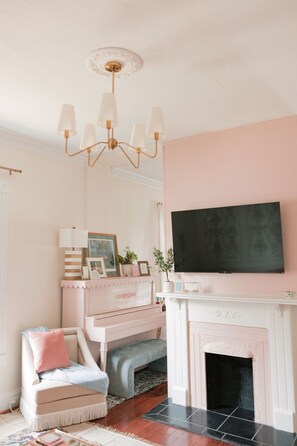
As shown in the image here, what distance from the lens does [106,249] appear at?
481 cm

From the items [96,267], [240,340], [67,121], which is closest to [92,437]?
[240,340]

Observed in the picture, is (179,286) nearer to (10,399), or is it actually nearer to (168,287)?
(168,287)

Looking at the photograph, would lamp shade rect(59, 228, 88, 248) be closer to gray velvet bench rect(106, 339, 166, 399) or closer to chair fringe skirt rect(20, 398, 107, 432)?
gray velvet bench rect(106, 339, 166, 399)

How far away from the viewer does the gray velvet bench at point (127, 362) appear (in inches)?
152

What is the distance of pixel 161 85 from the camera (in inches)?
108

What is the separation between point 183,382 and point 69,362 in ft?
3.86

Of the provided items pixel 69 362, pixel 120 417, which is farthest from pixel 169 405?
pixel 69 362

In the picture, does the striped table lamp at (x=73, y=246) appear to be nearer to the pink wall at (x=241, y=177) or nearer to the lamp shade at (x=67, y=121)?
the pink wall at (x=241, y=177)

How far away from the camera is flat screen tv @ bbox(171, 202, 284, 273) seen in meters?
3.30

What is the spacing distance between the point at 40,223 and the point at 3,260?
0.63 meters

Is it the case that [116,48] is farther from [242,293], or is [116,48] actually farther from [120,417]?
[120,417]

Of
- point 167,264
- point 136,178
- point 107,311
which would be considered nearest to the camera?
point 167,264

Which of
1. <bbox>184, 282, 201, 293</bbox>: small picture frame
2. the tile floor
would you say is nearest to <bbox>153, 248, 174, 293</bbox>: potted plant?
<bbox>184, 282, 201, 293</bbox>: small picture frame

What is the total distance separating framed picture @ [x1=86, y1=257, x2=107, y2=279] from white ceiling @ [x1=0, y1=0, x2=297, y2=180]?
67.2 inches
